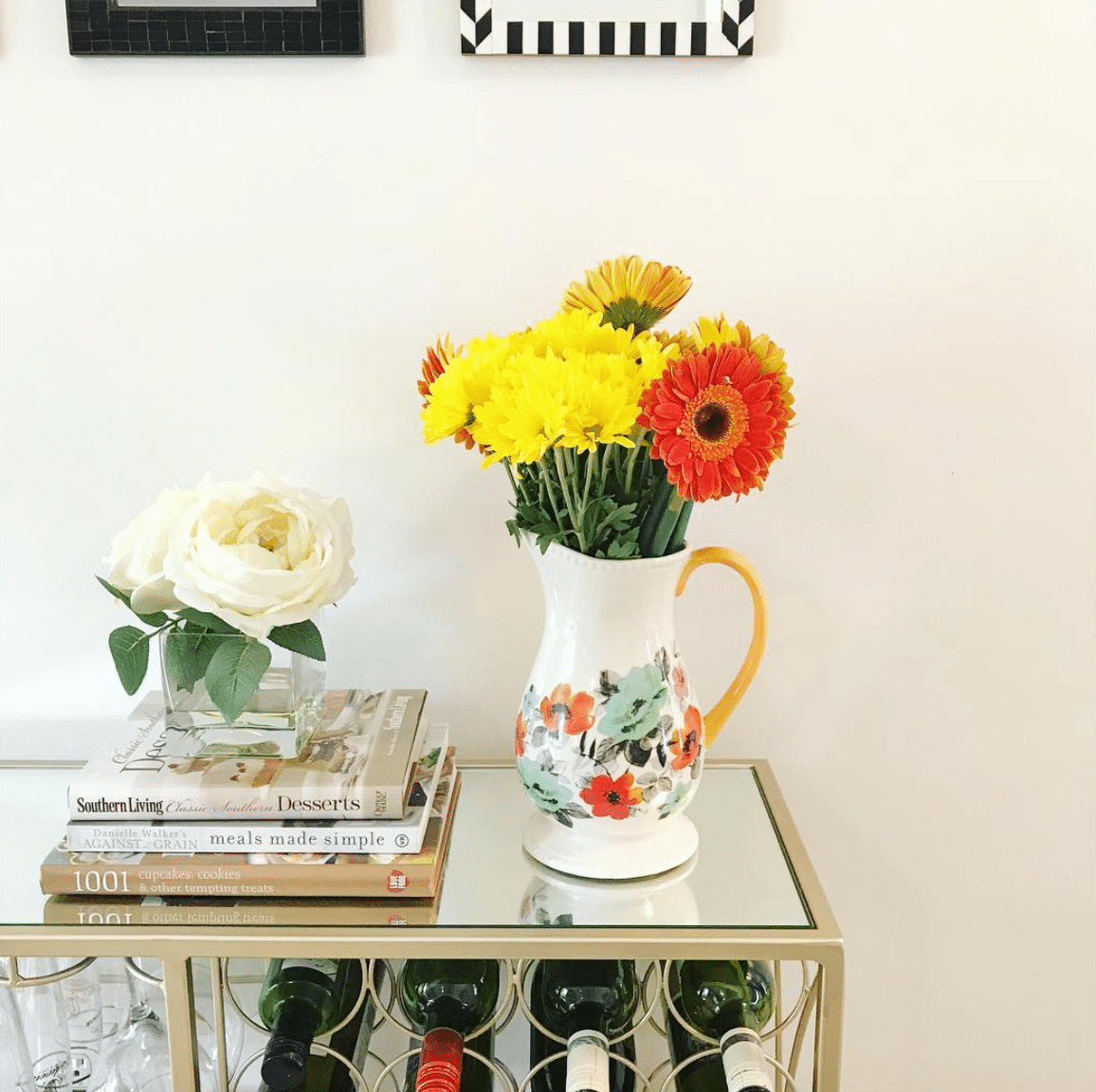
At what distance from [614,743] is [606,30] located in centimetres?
64

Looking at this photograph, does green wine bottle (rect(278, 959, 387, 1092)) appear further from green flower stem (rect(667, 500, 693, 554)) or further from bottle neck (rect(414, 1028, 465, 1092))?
green flower stem (rect(667, 500, 693, 554))

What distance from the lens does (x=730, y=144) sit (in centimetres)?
103

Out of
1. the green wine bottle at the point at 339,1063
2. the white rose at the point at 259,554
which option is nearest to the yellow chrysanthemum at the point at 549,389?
the white rose at the point at 259,554

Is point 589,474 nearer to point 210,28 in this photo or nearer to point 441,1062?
point 441,1062

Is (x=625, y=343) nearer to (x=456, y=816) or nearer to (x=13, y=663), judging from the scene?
(x=456, y=816)

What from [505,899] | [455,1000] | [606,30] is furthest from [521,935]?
[606,30]

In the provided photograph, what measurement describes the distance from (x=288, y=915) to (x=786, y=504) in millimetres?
601

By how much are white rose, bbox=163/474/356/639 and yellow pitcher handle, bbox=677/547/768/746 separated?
288mm

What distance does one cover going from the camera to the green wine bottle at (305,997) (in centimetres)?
86

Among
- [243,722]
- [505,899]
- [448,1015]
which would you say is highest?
[243,722]

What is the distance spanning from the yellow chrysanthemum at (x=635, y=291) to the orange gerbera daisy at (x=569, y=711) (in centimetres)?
28

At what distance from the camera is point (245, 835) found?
2.76ft

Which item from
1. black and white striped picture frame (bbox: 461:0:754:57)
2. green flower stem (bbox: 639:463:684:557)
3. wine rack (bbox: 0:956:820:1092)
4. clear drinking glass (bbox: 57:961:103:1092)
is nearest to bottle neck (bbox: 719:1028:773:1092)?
wine rack (bbox: 0:956:820:1092)

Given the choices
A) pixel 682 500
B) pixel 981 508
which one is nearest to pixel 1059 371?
pixel 981 508
